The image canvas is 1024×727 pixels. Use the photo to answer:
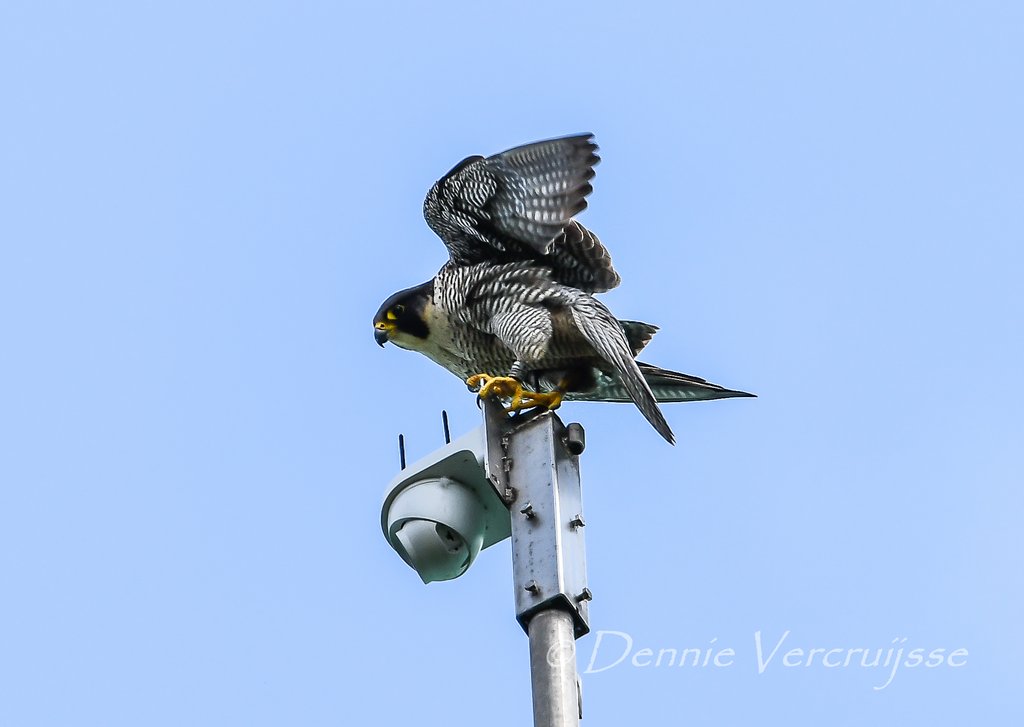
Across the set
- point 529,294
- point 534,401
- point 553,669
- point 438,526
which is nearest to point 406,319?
point 529,294

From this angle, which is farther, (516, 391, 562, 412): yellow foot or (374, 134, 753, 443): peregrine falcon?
(374, 134, 753, 443): peregrine falcon

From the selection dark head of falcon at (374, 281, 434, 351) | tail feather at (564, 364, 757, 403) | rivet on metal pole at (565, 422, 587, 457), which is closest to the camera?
rivet on metal pole at (565, 422, 587, 457)

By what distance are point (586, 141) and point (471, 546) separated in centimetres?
264

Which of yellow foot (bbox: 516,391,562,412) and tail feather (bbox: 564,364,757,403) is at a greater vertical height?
tail feather (bbox: 564,364,757,403)

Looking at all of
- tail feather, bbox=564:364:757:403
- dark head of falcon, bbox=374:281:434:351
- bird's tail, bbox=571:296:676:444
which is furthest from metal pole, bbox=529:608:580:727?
dark head of falcon, bbox=374:281:434:351

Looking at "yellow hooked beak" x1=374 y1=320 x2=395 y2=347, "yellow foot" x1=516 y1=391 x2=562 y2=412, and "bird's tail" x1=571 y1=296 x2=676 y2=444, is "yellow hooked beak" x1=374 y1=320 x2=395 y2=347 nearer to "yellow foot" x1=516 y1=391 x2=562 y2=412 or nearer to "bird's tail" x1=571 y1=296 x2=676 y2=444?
"bird's tail" x1=571 y1=296 x2=676 y2=444

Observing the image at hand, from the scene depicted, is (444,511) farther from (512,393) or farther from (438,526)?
(512,393)

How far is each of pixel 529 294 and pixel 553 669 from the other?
3.17 metres

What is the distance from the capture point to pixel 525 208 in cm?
664

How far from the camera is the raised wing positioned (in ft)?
21.3

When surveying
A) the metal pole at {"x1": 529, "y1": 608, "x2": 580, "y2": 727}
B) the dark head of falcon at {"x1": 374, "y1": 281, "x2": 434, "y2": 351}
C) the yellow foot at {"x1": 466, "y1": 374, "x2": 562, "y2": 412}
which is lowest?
the metal pole at {"x1": 529, "y1": 608, "x2": 580, "y2": 727}

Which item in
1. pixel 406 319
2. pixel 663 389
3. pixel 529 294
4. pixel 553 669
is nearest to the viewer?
pixel 553 669

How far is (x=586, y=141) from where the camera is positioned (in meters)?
6.50

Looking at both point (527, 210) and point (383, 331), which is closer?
point (527, 210)
